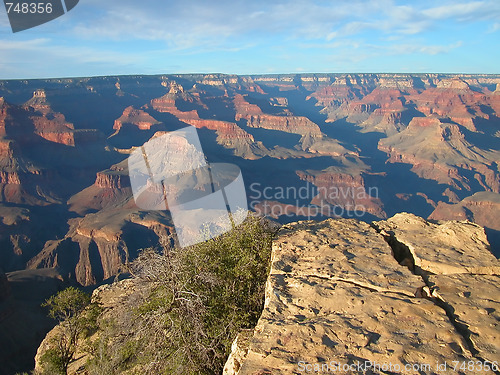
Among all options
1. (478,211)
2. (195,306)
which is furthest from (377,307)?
(478,211)

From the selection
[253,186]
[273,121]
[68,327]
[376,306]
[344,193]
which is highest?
[376,306]

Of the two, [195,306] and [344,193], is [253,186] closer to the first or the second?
[344,193]

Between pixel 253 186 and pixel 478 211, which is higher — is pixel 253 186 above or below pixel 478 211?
below

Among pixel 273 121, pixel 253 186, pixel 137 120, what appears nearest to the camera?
pixel 253 186

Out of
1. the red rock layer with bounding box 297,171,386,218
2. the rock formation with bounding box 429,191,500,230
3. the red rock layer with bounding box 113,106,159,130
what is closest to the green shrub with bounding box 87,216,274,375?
the rock formation with bounding box 429,191,500,230

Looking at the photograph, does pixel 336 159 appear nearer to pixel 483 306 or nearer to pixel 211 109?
pixel 211 109

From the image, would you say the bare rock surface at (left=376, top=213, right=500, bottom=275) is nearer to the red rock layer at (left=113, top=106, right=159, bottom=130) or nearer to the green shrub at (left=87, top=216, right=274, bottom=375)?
the green shrub at (left=87, top=216, right=274, bottom=375)
